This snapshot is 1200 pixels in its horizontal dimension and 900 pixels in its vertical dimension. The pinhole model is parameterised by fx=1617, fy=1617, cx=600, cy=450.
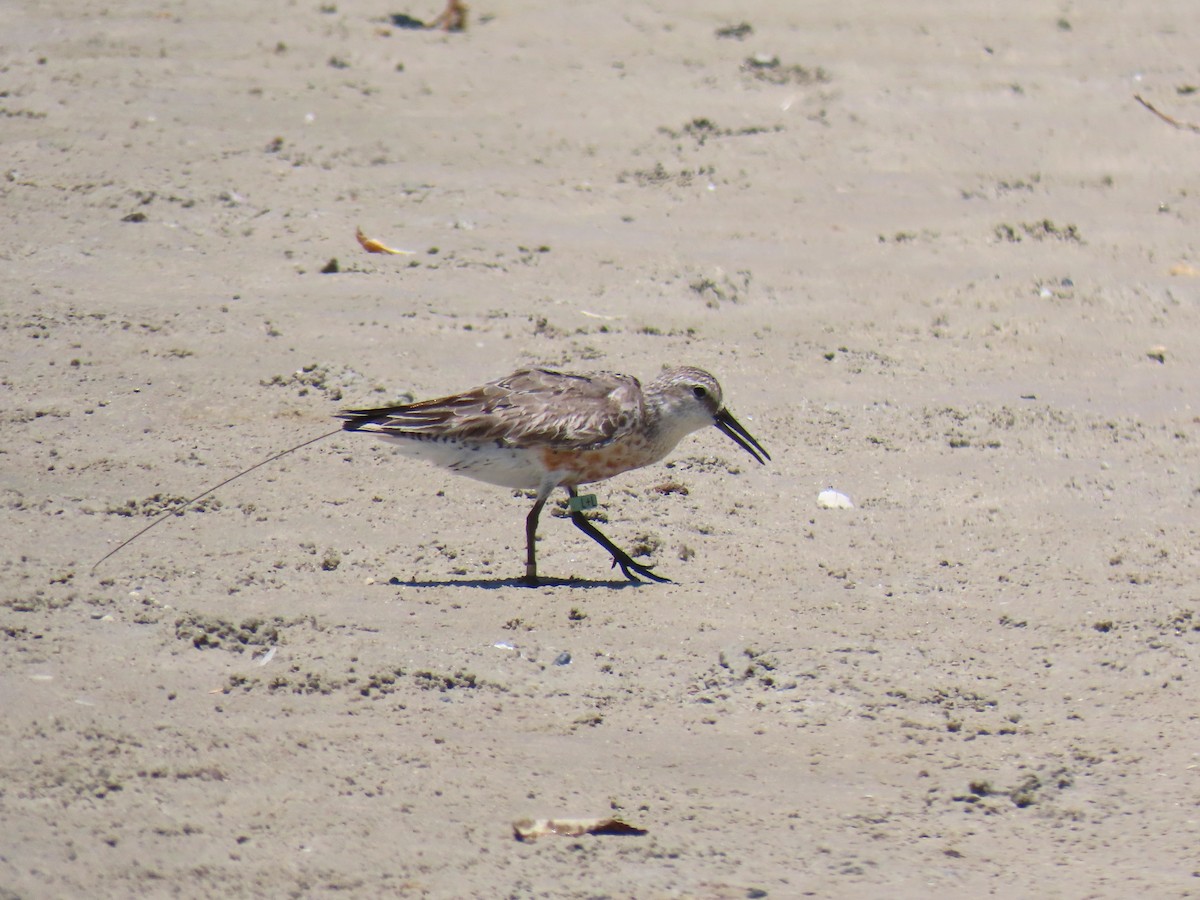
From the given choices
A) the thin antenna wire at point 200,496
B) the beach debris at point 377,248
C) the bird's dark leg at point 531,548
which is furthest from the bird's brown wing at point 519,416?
the beach debris at point 377,248

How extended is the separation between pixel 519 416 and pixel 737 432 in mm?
1054

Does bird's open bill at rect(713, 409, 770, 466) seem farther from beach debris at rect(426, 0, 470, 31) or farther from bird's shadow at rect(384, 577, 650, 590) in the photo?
beach debris at rect(426, 0, 470, 31)

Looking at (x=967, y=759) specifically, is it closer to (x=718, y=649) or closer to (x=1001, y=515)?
(x=718, y=649)

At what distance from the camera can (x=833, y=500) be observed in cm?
643

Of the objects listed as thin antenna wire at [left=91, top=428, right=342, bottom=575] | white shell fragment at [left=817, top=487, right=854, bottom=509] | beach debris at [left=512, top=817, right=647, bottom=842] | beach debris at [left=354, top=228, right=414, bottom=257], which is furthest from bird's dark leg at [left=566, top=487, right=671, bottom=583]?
beach debris at [left=354, top=228, right=414, bottom=257]

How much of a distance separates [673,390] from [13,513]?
2.45 metres

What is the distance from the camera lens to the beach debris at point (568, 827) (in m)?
4.18

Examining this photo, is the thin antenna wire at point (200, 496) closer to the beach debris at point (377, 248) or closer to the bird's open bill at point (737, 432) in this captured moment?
the bird's open bill at point (737, 432)

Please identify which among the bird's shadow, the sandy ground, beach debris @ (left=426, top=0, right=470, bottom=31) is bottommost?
the bird's shadow

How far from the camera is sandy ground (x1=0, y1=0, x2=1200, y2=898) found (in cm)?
433

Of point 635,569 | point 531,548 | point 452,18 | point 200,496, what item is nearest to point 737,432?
point 635,569

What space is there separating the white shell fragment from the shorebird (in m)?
0.71

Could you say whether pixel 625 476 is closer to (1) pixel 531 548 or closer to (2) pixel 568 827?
(1) pixel 531 548

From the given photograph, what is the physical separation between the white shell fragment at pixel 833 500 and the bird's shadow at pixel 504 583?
3.38ft
